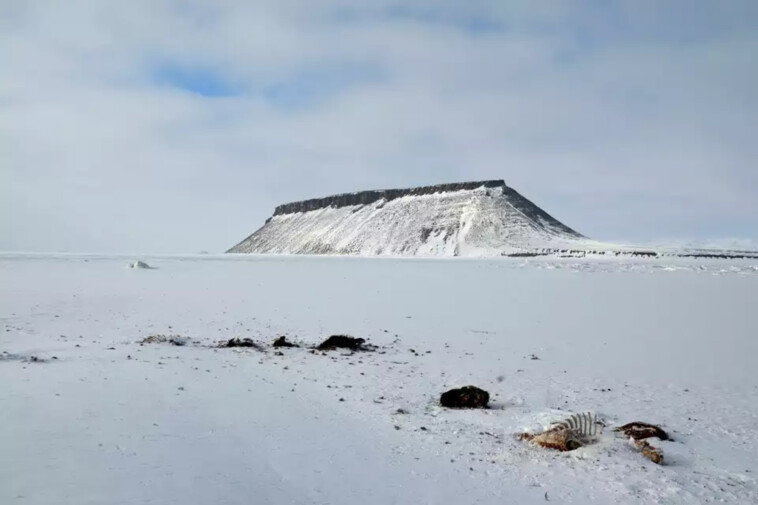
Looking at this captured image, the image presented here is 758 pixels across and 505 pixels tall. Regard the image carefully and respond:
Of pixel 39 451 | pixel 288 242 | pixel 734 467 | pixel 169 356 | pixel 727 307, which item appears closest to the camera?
pixel 39 451

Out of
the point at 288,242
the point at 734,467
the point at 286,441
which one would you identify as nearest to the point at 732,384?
the point at 734,467

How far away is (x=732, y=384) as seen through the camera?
9.97 m

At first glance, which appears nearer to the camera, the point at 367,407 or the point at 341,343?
the point at 367,407

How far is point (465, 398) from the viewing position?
8.69 meters

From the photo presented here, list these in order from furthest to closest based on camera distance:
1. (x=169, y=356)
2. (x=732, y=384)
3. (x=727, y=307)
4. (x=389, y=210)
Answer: (x=389, y=210) < (x=727, y=307) < (x=169, y=356) < (x=732, y=384)

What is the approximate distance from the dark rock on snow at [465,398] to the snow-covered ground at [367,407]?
0.72ft

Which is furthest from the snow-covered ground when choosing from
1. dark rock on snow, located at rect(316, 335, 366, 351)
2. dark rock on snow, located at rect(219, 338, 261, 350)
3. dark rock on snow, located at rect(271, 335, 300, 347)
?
dark rock on snow, located at rect(271, 335, 300, 347)

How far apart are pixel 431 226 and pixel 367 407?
13991cm

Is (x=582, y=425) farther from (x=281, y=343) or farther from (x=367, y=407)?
(x=281, y=343)

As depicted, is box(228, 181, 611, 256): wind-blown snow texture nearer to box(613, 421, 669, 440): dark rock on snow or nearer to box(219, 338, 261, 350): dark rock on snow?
box(219, 338, 261, 350): dark rock on snow

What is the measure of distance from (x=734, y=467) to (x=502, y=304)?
13.7 meters

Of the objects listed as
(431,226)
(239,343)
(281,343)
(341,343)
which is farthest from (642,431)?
(431,226)

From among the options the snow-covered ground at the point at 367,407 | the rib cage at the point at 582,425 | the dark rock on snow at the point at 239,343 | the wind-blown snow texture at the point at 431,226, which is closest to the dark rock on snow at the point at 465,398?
the snow-covered ground at the point at 367,407

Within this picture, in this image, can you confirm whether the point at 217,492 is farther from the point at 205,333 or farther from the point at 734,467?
the point at 205,333
